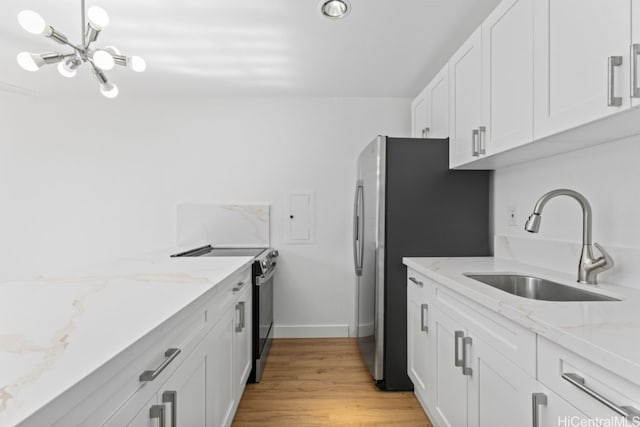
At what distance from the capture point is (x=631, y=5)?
38.8 inches

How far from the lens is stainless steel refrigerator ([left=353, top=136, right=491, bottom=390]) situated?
2.26 m

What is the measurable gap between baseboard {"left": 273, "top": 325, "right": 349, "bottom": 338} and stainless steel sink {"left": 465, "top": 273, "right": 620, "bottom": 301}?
1921 mm

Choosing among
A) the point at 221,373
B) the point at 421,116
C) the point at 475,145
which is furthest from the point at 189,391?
the point at 421,116

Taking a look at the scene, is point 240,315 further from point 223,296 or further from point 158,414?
point 158,414

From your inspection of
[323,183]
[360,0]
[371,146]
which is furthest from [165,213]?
[360,0]

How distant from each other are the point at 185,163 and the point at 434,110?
7.60 feet

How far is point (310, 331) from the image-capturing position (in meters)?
3.38

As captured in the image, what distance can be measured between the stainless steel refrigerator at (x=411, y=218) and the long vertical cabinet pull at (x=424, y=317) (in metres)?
0.32

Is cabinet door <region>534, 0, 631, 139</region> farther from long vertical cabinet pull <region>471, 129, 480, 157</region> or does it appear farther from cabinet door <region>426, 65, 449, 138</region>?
cabinet door <region>426, 65, 449, 138</region>

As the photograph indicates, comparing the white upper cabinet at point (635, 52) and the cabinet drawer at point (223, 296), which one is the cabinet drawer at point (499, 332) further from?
the cabinet drawer at point (223, 296)

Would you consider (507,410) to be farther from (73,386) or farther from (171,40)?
(171,40)

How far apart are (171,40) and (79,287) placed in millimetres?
1746

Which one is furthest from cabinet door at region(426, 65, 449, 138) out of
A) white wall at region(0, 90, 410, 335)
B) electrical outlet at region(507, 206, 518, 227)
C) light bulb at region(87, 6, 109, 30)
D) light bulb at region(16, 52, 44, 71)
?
light bulb at region(16, 52, 44, 71)

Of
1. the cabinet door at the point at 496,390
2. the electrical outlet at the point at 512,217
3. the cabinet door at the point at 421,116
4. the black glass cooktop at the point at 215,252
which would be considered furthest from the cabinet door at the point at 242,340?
the cabinet door at the point at 421,116
